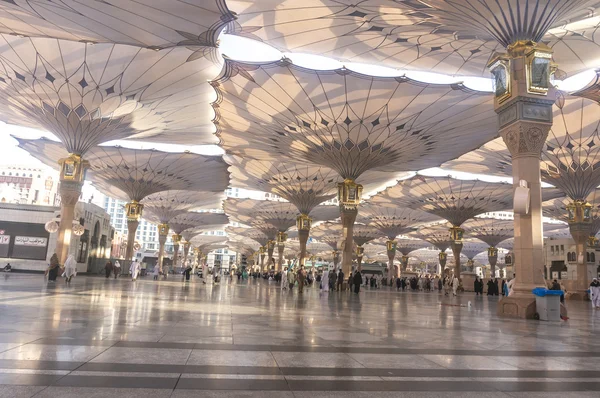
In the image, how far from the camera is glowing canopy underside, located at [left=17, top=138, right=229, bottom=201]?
33.8 meters

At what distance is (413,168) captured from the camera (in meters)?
32.6

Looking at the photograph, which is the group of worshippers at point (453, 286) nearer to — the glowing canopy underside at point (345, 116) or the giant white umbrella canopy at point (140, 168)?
the glowing canopy underside at point (345, 116)

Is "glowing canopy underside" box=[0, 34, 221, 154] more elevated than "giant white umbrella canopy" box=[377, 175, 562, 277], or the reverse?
"glowing canopy underside" box=[0, 34, 221, 154]

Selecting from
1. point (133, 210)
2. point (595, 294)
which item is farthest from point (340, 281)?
point (133, 210)

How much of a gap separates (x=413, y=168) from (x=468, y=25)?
19115 mm

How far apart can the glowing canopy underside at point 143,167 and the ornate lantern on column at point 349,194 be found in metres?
11.0

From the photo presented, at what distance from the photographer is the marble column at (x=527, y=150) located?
1184 cm

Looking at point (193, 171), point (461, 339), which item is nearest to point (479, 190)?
point (193, 171)

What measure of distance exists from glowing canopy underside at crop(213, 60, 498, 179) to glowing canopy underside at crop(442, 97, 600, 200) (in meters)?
3.59

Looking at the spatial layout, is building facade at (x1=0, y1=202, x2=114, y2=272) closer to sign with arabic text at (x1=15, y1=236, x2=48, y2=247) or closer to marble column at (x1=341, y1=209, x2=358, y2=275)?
sign with arabic text at (x1=15, y1=236, x2=48, y2=247)

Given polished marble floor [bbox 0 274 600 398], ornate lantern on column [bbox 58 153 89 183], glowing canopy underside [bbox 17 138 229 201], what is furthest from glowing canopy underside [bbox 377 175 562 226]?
polished marble floor [bbox 0 274 600 398]

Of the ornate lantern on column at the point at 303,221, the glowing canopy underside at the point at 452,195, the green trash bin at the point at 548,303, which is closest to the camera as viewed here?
the green trash bin at the point at 548,303

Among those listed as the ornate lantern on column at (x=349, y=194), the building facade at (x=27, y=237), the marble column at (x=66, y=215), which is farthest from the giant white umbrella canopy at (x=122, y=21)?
the building facade at (x=27, y=237)

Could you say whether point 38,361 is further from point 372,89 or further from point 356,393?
point 372,89
